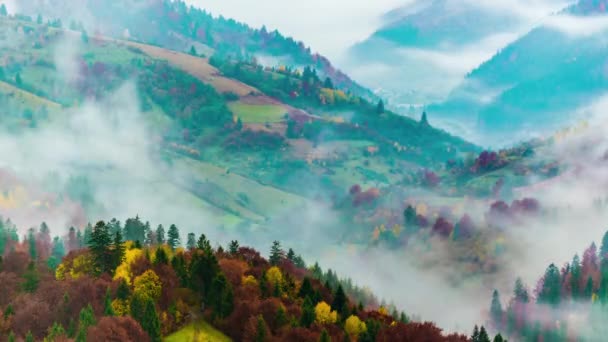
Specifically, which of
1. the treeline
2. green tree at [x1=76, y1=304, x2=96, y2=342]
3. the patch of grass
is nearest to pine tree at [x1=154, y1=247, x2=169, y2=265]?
the treeline

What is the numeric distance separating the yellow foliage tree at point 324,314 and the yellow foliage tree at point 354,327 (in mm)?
3115

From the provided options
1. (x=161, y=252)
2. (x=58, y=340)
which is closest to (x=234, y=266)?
(x=161, y=252)

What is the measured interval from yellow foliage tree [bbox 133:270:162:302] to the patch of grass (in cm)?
1047

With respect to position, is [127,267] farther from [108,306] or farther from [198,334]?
[198,334]

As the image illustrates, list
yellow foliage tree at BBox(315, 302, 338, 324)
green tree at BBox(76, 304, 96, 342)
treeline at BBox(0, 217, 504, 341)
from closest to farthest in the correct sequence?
green tree at BBox(76, 304, 96, 342) < treeline at BBox(0, 217, 504, 341) < yellow foliage tree at BBox(315, 302, 338, 324)

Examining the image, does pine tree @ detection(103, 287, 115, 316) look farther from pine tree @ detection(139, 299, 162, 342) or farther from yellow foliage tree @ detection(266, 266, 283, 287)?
yellow foliage tree @ detection(266, 266, 283, 287)

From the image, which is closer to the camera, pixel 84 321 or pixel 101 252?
pixel 84 321

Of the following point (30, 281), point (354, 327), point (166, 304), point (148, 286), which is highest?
point (148, 286)

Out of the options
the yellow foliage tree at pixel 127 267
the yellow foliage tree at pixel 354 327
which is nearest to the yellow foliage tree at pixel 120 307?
the yellow foliage tree at pixel 127 267

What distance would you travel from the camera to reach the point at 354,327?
16700 centimetres

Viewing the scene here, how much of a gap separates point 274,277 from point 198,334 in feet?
118

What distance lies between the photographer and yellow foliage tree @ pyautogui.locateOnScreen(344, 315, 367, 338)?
16550 centimetres

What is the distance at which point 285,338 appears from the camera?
6078 inches

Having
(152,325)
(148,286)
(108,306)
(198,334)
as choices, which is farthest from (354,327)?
(108,306)
